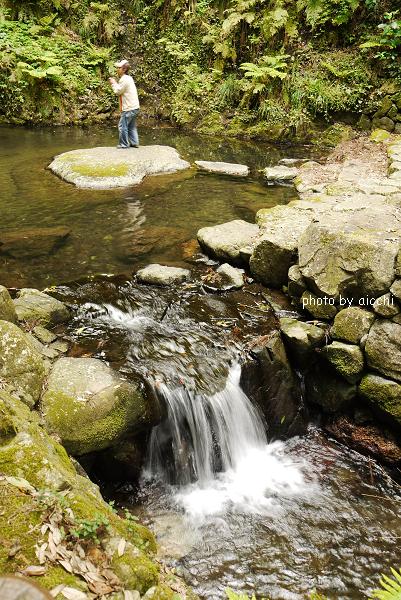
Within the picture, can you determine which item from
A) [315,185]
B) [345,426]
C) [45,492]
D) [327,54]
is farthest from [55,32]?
[45,492]

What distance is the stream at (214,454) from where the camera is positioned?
3.78 metres

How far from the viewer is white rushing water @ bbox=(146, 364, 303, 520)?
448 centimetres

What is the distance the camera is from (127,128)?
11.3 metres

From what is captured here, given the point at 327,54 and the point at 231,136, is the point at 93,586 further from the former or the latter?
the point at 327,54

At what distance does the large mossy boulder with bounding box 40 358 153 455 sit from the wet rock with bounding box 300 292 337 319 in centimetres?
236

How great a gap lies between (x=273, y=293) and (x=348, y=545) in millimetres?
3203

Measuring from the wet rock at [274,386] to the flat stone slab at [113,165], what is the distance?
604 cm

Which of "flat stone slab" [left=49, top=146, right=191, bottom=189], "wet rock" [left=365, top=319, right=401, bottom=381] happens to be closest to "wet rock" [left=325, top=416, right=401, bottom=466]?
"wet rock" [left=365, top=319, right=401, bottom=381]

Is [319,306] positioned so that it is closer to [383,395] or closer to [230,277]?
[383,395]

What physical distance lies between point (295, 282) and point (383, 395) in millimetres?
1714

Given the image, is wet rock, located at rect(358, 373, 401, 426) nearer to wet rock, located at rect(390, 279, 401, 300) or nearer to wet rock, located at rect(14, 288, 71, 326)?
wet rock, located at rect(390, 279, 401, 300)

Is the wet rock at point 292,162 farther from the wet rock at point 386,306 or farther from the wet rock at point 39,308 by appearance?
the wet rock at point 39,308

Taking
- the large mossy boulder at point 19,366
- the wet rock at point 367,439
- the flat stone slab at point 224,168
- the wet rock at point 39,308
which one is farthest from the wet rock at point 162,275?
the flat stone slab at point 224,168

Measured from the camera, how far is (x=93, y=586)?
77.2 inches
